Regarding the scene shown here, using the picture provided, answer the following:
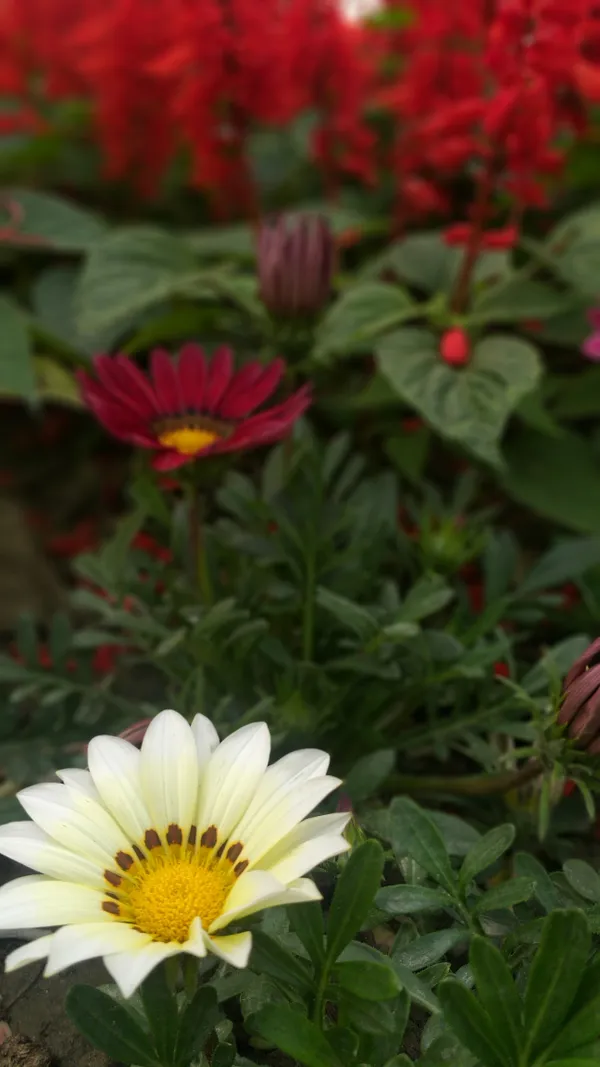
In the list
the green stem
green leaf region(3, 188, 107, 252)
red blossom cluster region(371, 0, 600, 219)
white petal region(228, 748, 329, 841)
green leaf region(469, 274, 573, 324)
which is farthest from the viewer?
green leaf region(3, 188, 107, 252)

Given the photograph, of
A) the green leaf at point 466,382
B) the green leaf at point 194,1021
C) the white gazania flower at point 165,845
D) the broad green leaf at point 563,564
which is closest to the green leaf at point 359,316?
the green leaf at point 466,382

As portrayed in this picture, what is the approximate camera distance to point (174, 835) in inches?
20.1

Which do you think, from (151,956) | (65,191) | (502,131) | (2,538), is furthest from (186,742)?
(65,191)

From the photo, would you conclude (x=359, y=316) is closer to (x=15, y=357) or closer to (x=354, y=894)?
(x=15, y=357)

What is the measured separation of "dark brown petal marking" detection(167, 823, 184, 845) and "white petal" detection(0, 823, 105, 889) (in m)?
0.04

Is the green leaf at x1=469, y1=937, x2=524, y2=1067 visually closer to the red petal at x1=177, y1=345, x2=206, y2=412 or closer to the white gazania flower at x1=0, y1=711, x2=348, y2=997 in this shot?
the white gazania flower at x1=0, y1=711, x2=348, y2=997

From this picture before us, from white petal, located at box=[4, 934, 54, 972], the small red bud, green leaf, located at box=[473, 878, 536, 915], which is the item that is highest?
the small red bud

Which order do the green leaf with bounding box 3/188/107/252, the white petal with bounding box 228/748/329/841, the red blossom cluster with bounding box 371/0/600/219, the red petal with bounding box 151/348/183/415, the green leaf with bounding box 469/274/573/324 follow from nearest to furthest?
the white petal with bounding box 228/748/329/841
the red petal with bounding box 151/348/183/415
the red blossom cluster with bounding box 371/0/600/219
the green leaf with bounding box 469/274/573/324
the green leaf with bounding box 3/188/107/252

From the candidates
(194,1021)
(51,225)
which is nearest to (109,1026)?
(194,1021)

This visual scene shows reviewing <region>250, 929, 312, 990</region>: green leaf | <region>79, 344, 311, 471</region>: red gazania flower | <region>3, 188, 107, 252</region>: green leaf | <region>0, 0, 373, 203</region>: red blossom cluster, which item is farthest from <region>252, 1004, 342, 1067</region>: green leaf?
<region>3, 188, 107, 252</region>: green leaf

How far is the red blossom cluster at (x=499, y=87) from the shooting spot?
35.0 inches

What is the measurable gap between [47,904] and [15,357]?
77 cm

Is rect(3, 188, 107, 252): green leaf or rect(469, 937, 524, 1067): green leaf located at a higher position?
rect(3, 188, 107, 252): green leaf

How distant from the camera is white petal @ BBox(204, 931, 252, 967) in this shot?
41cm
